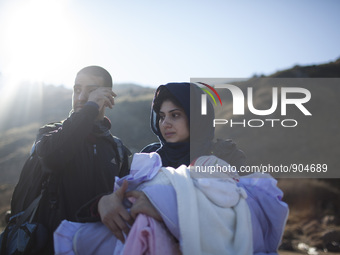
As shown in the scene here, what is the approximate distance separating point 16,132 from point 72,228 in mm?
23834

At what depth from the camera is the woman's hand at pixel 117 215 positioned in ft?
4.98

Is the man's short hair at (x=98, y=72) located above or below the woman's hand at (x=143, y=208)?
above

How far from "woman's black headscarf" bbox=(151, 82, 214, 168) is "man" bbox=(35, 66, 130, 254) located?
0.45 m

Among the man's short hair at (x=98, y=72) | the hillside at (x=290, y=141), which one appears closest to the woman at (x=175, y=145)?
the man's short hair at (x=98, y=72)

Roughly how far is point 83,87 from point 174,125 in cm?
92

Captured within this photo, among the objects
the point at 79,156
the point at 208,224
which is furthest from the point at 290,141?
the point at 208,224

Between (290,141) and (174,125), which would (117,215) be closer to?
(174,125)

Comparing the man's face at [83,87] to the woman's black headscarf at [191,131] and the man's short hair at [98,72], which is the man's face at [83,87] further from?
the woman's black headscarf at [191,131]

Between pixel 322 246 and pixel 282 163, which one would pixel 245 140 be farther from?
pixel 322 246

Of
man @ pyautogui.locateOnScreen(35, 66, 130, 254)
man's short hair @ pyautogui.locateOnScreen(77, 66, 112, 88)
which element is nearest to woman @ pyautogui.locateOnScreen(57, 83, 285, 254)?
man @ pyautogui.locateOnScreen(35, 66, 130, 254)

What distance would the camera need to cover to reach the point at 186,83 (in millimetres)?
2514

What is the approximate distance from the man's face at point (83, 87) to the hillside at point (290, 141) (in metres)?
5.40

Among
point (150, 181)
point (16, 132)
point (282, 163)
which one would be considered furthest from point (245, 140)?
point (16, 132)

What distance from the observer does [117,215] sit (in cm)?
153
